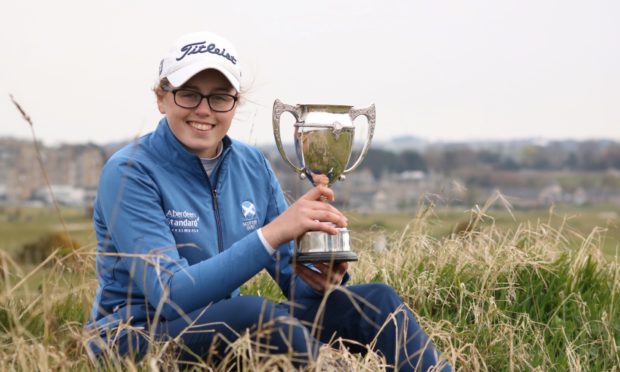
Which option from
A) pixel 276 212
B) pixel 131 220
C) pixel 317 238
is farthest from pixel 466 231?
pixel 131 220

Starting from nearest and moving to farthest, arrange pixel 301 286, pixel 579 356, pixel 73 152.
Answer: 1. pixel 301 286
2. pixel 579 356
3. pixel 73 152

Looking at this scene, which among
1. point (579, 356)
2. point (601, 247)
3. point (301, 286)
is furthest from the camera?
point (601, 247)

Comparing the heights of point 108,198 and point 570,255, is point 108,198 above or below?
above

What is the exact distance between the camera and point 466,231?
204 inches

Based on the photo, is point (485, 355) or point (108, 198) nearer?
point (108, 198)

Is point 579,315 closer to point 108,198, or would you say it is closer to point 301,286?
point 301,286

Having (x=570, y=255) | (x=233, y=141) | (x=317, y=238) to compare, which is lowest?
(x=570, y=255)

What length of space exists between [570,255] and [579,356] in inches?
36.3

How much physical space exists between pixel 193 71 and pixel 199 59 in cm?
6

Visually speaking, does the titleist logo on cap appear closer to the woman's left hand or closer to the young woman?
the young woman

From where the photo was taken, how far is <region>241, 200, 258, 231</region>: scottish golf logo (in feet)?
11.8

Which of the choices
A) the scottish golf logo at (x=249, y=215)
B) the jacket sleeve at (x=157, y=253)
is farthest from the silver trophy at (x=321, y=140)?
the jacket sleeve at (x=157, y=253)

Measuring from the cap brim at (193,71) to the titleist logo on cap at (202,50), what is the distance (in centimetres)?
6

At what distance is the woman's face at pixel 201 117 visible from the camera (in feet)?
11.0
